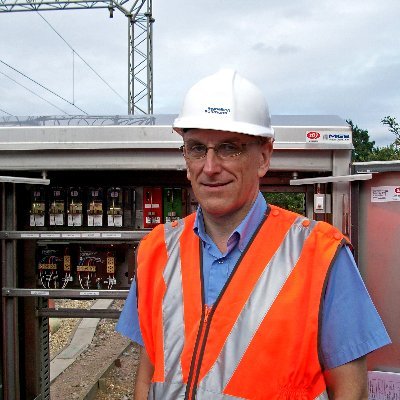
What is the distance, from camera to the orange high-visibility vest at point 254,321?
1.66 meters

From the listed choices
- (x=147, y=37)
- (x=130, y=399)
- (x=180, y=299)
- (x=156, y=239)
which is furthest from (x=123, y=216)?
(x=147, y=37)

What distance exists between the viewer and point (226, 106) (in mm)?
1804

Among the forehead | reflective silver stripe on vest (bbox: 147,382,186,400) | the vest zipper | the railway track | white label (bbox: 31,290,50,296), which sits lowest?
the railway track

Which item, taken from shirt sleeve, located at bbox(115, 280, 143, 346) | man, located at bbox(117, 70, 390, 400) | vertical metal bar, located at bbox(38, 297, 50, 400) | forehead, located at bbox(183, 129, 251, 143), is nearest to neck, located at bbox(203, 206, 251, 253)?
man, located at bbox(117, 70, 390, 400)

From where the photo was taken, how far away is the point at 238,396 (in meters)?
1.69

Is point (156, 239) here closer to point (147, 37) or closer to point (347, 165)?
point (347, 165)

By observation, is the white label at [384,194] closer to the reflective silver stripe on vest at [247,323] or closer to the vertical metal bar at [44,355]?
the reflective silver stripe on vest at [247,323]

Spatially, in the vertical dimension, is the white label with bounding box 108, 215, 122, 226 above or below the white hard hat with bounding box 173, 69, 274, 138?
below

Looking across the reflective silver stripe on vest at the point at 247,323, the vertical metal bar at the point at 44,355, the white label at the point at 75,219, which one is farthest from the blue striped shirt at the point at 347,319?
the vertical metal bar at the point at 44,355

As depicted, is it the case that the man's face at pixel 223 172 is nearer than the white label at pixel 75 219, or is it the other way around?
the man's face at pixel 223 172

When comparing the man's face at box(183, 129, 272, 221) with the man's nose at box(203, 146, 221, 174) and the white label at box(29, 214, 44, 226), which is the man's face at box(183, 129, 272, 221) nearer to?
the man's nose at box(203, 146, 221, 174)

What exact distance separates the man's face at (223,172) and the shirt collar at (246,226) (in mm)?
51

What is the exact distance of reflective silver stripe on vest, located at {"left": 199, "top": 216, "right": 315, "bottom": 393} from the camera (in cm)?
170

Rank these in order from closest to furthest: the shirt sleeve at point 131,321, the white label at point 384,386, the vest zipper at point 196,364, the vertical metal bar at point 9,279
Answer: the vest zipper at point 196,364
the shirt sleeve at point 131,321
the white label at point 384,386
the vertical metal bar at point 9,279
